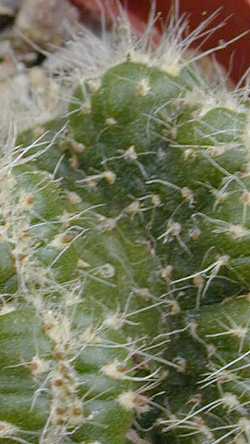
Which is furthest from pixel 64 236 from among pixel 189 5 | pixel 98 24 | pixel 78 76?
pixel 98 24

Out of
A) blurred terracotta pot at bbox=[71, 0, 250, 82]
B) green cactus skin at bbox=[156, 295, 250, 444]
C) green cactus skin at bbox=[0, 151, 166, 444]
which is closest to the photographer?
green cactus skin at bbox=[0, 151, 166, 444]

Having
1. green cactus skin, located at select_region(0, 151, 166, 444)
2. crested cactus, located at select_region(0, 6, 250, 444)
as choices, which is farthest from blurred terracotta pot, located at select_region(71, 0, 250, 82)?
green cactus skin, located at select_region(0, 151, 166, 444)

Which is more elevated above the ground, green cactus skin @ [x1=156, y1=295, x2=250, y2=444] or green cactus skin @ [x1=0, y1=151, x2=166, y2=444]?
green cactus skin @ [x1=0, y1=151, x2=166, y2=444]

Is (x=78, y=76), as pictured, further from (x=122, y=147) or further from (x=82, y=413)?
(x=82, y=413)

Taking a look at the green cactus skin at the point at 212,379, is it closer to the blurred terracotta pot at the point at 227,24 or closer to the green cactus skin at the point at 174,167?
the green cactus skin at the point at 174,167

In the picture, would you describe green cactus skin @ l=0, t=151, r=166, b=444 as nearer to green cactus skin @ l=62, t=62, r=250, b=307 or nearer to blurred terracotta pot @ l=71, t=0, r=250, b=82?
green cactus skin @ l=62, t=62, r=250, b=307

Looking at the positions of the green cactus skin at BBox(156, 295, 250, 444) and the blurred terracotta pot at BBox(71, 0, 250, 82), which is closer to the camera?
the green cactus skin at BBox(156, 295, 250, 444)

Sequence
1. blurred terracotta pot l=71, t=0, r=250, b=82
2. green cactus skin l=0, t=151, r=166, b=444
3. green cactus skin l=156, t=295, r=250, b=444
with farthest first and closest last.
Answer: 1. blurred terracotta pot l=71, t=0, r=250, b=82
2. green cactus skin l=156, t=295, r=250, b=444
3. green cactus skin l=0, t=151, r=166, b=444

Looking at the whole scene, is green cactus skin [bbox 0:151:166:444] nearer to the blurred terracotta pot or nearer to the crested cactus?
the crested cactus
